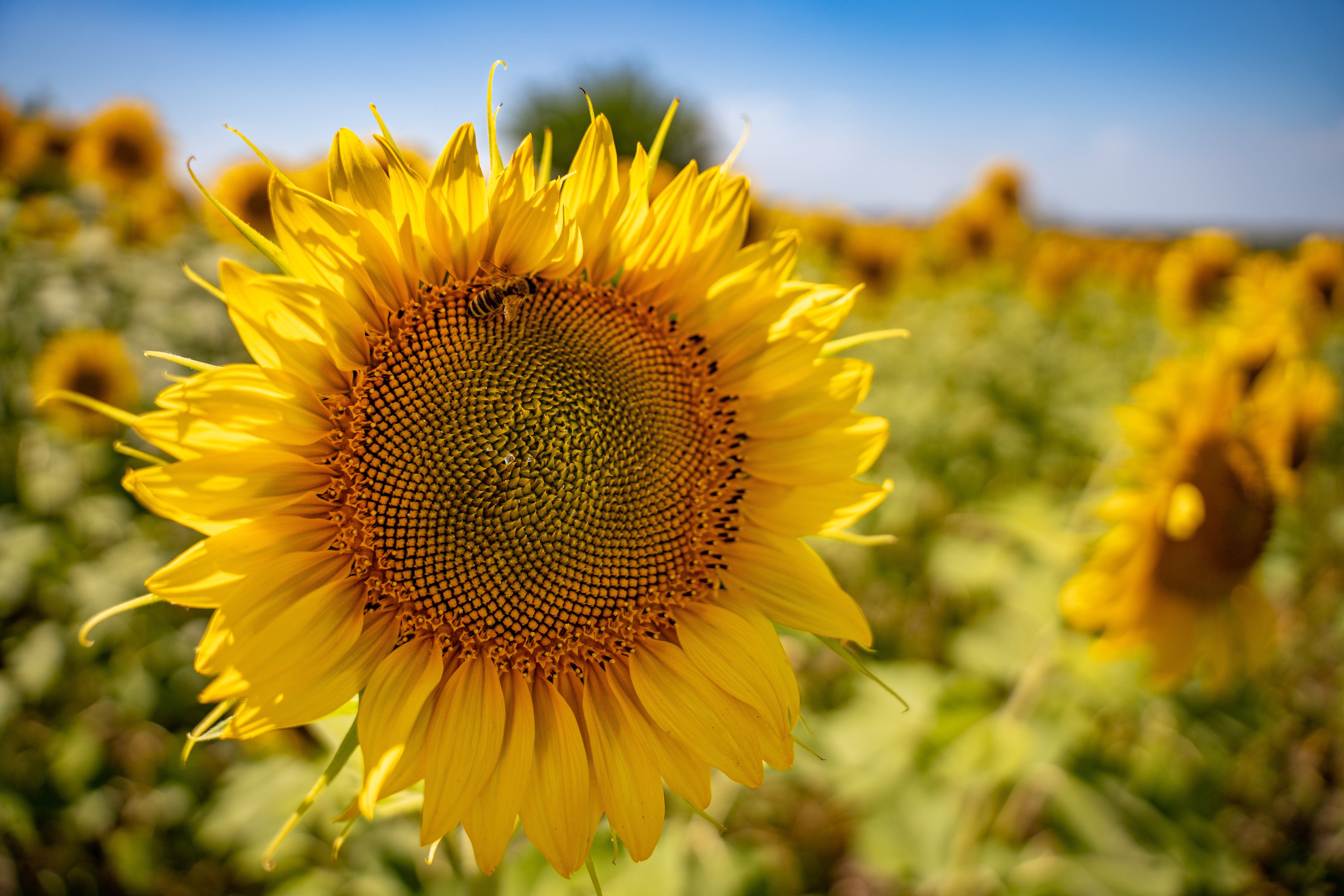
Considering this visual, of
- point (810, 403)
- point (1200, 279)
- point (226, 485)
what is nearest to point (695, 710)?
point (810, 403)

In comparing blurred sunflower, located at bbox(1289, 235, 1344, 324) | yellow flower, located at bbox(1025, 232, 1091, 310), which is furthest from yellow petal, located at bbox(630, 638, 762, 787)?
yellow flower, located at bbox(1025, 232, 1091, 310)

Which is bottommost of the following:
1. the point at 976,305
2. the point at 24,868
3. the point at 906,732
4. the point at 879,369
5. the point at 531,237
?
the point at 24,868

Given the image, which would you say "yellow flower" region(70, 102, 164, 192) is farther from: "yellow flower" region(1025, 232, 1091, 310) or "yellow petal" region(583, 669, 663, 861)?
"yellow flower" region(1025, 232, 1091, 310)

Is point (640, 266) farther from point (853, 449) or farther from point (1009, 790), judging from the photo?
point (1009, 790)

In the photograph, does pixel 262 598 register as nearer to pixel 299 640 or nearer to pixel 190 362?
pixel 299 640

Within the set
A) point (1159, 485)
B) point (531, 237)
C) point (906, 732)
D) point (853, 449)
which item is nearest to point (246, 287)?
point (531, 237)

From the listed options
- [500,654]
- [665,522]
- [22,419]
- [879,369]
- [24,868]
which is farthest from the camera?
[879,369]
